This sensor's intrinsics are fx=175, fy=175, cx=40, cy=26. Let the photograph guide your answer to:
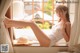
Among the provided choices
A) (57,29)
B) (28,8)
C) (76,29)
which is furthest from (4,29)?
(76,29)

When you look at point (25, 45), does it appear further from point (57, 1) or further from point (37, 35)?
point (57, 1)

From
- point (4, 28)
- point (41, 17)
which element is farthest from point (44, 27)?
point (4, 28)

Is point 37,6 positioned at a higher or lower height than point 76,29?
higher

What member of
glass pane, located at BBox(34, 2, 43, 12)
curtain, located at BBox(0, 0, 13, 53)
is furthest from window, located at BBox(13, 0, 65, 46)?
curtain, located at BBox(0, 0, 13, 53)

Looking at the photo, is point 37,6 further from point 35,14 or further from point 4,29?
point 4,29

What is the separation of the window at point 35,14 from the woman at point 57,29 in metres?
0.12

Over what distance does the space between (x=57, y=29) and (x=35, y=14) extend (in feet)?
1.21

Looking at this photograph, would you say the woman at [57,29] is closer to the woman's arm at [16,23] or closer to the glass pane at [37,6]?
the woman's arm at [16,23]

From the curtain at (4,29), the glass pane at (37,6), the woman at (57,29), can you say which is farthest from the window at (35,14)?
the curtain at (4,29)

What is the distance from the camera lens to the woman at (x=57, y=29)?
2.08 m

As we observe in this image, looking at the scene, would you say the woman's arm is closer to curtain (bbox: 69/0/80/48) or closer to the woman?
the woman

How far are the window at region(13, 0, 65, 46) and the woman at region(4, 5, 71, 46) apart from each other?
0.12 metres

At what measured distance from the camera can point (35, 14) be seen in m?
2.32

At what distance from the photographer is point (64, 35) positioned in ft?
7.09
